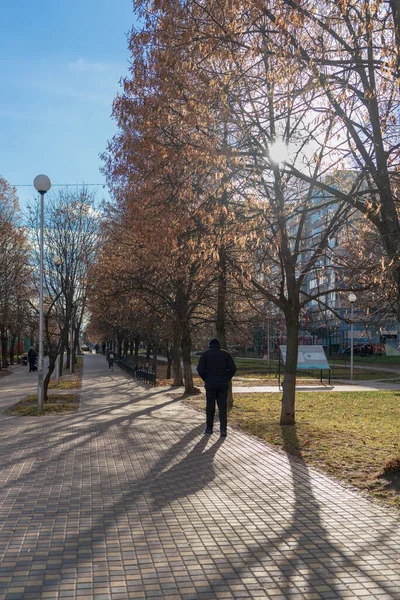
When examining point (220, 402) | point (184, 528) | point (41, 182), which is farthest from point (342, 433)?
point (41, 182)

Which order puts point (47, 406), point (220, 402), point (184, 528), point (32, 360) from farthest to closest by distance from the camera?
point (32, 360) → point (47, 406) → point (220, 402) → point (184, 528)

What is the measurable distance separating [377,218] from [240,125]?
6.75 ft

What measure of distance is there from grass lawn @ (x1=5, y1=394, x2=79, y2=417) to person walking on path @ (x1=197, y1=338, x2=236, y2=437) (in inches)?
220

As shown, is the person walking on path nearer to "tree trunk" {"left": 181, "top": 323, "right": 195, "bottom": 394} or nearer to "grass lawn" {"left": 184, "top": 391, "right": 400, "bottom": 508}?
"grass lawn" {"left": 184, "top": 391, "right": 400, "bottom": 508}

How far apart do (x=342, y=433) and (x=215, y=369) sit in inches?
108

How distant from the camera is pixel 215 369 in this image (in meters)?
11.5

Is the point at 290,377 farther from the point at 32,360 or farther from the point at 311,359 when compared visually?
the point at 32,360

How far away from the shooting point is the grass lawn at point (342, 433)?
8070mm

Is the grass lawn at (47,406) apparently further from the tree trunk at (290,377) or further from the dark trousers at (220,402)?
the tree trunk at (290,377)

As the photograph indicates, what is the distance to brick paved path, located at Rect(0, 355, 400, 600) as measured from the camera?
14.7 ft

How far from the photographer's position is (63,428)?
1285cm

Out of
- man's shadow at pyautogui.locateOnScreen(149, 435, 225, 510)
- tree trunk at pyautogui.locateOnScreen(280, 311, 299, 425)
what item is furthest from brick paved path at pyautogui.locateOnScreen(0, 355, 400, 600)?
tree trunk at pyautogui.locateOnScreen(280, 311, 299, 425)

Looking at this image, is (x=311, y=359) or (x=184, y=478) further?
(x=311, y=359)

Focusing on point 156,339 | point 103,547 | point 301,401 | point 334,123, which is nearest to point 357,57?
point 334,123
